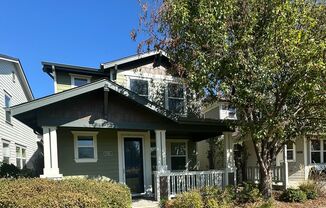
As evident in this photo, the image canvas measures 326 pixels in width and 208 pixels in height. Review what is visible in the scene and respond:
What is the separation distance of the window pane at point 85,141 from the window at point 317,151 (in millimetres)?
14386

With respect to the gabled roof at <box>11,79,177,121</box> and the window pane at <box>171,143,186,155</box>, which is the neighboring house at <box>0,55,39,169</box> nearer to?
the gabled roof at <box>11,79,177,121</box>

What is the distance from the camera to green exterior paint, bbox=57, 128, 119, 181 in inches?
488

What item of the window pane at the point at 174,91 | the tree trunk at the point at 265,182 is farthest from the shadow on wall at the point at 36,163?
the tree trunk at the point at 265,182

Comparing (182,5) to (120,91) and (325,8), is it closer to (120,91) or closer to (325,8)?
(120,91)

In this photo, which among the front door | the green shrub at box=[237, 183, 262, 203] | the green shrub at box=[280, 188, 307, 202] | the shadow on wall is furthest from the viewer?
the shadow on wall

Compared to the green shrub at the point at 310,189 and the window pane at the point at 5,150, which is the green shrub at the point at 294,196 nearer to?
the green shrub at the point at 310,189

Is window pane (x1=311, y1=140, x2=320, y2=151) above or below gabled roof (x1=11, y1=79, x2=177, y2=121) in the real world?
below

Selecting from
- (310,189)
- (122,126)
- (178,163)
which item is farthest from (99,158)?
(310,189)

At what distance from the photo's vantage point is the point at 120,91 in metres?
11.1

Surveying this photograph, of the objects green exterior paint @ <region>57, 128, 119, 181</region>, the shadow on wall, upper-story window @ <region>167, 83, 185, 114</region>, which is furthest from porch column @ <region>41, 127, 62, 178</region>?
the shadow on wall

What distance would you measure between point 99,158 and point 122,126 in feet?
7.81

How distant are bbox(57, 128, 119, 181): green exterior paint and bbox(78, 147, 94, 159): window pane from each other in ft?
0.93

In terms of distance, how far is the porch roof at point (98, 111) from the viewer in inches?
400

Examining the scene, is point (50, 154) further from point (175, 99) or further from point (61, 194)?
point (175, 99)
